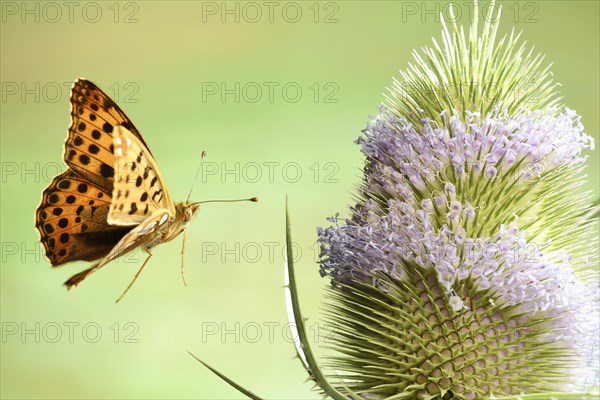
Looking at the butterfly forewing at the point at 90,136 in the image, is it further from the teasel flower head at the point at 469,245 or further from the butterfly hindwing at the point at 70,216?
the teasel flower head at the point at 469,245

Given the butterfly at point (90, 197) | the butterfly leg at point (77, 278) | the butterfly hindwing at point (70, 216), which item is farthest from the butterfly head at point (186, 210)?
the butterfly leg at point (77, 278)

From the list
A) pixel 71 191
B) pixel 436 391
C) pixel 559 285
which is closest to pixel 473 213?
pixel 559 285

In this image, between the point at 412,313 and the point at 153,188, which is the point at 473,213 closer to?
the point at 412,313

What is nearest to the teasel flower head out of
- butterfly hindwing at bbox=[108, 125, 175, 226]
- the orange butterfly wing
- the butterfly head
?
the butterfly head

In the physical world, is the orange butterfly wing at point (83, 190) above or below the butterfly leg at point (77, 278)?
above

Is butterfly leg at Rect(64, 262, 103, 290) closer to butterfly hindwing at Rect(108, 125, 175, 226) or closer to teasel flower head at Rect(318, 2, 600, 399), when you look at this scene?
butterfly hindwing at Rect(108, 125, 175, 226)

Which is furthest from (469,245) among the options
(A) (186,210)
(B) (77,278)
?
(B) (77,278)

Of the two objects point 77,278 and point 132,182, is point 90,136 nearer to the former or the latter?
point 132,182
